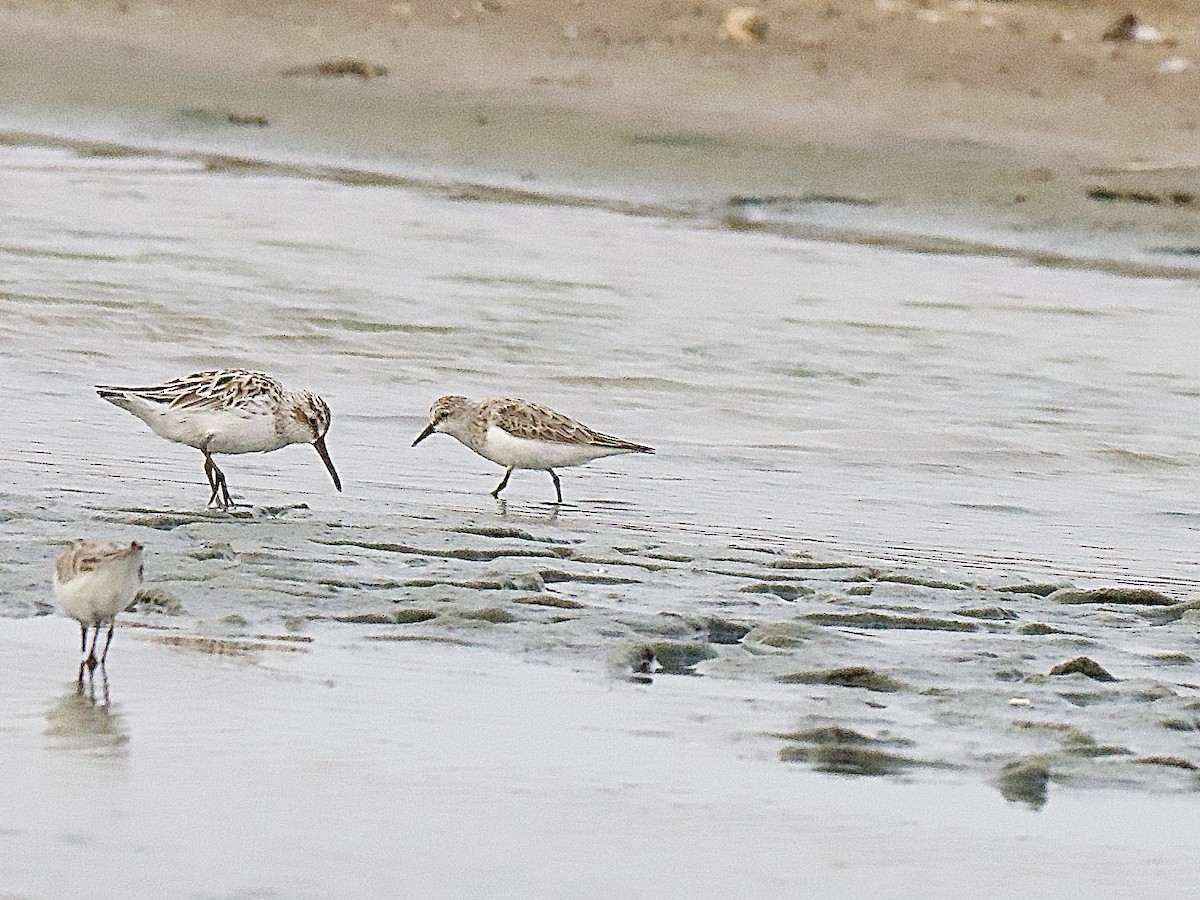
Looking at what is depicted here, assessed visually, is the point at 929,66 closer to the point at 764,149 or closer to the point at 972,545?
the point at 764,149

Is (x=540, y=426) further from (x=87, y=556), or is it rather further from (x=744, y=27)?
(x=744, y=27)

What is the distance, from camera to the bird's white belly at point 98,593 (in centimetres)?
632

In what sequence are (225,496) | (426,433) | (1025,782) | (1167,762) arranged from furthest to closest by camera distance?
(426,433), (225,496), (1167,762), (1025,782)

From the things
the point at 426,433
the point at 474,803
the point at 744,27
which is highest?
the point at 744,27

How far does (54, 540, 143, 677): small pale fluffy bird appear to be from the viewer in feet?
20.7

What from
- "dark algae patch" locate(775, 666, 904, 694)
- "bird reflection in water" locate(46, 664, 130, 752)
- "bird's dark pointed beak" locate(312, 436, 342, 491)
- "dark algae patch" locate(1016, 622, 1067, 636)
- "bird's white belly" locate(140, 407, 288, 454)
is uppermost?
"bird's white belly" locate(140, 407, 288, 454)

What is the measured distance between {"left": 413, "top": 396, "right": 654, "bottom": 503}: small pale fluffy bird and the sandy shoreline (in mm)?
7419

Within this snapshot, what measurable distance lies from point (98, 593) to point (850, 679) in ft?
6.37

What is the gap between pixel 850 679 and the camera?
6523 mm

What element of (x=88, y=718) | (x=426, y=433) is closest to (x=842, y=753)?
(x=88, y=718)

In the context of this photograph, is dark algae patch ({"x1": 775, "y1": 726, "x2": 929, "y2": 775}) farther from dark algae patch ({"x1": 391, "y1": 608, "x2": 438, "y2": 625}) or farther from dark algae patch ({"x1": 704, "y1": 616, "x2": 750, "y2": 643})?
dark algae patch ({"x1": 391, "y1": 608, "x2": 438, "y2": 625})

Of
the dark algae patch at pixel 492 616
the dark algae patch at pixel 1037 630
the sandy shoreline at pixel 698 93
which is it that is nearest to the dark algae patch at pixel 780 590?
the dark algae patch at pixel 1037 630

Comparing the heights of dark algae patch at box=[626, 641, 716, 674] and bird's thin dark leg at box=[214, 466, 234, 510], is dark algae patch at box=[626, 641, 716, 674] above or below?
below

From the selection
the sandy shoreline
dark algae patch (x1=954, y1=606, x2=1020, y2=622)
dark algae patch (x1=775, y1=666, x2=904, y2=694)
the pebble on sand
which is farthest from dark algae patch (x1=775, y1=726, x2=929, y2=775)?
the pebble on sand
